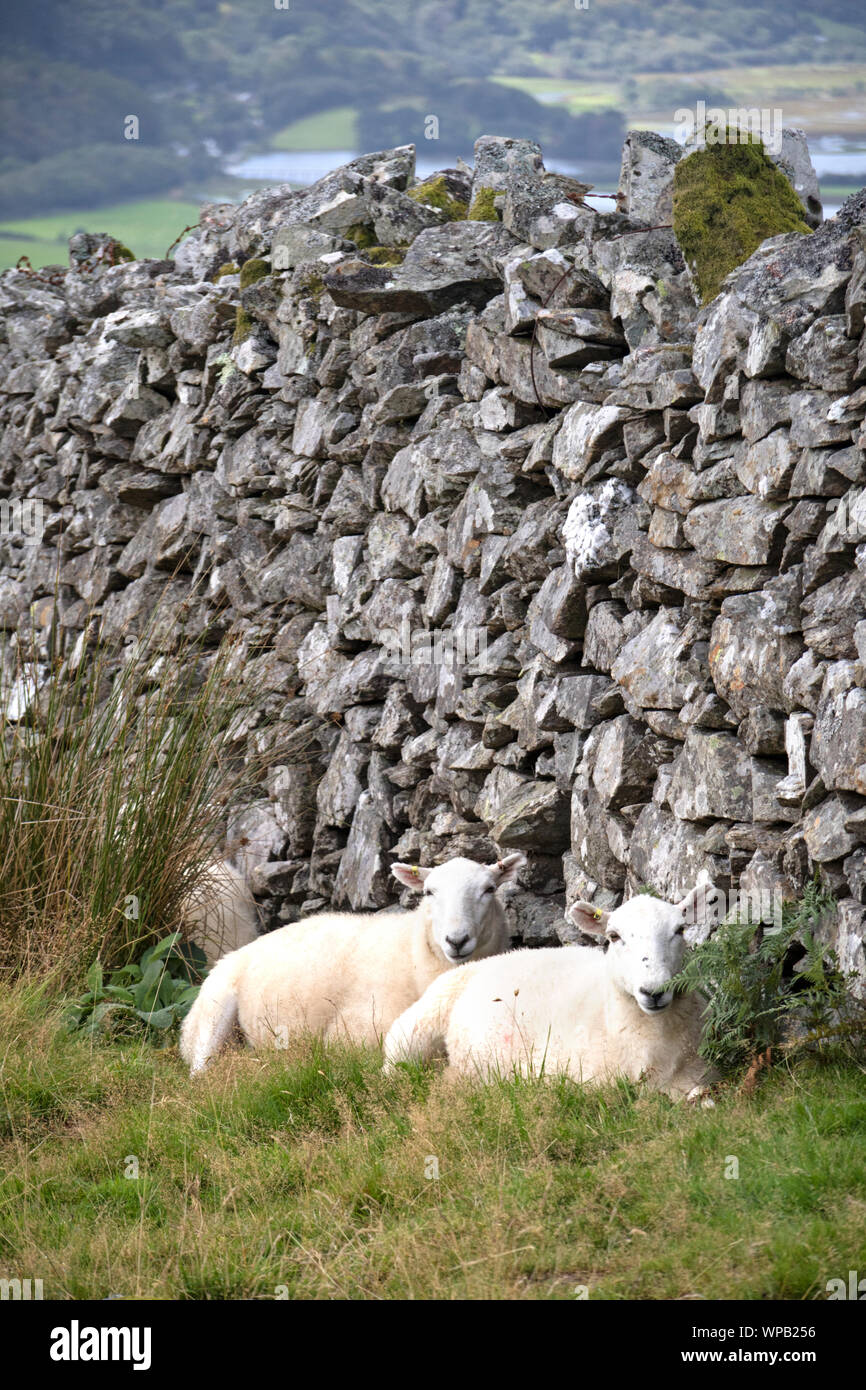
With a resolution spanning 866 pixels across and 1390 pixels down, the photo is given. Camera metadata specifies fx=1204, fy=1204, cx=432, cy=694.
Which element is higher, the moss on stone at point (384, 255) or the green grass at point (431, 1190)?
the moss on stone at point (384, 255)

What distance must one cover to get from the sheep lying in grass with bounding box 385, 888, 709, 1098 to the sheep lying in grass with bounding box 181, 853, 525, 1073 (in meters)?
0.49

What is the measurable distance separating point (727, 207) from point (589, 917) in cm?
310

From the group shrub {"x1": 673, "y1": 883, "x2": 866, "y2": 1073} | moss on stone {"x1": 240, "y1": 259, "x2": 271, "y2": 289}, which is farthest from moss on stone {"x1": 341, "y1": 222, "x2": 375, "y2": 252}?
shrub {"x1": 673, "y1": 883, "x2": 866, "y2": 1073}

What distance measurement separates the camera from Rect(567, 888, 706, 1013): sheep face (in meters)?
3.67

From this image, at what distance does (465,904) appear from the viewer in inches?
194

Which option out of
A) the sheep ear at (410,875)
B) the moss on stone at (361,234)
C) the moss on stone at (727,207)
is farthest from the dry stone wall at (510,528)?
the sheep ear at (410,875)

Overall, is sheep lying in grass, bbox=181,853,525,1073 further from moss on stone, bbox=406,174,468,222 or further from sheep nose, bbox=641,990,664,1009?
moss on stone, bbox=406,174,468,222

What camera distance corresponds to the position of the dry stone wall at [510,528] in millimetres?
4098

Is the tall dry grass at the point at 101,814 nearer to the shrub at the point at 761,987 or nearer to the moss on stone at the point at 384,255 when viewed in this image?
the shrub at the point at 761,987

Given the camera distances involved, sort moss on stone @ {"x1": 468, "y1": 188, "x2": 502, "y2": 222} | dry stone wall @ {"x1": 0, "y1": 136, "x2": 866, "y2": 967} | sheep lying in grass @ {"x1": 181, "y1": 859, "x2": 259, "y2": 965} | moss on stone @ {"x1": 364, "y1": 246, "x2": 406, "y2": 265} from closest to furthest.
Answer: dry stone wall @ {"x1": 0, "y1": 136, "x2": 866, "y2": 967}, sheep lying in grass @ {"x1": 181, "y1": 859, "x2": 259, "y2": 965}, moss on stone @ {"x1": 468, "y1": 188, "x2": 502, "y2": 222}, moss on stone @ {"x1": 364, "y1": 246, "x2": 406, "y2": 265}

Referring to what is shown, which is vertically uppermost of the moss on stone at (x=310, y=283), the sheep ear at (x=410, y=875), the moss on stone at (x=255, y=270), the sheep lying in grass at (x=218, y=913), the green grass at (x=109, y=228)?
the green grass at (x=109, y=228)

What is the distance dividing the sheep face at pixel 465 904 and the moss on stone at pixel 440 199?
522 centimetres

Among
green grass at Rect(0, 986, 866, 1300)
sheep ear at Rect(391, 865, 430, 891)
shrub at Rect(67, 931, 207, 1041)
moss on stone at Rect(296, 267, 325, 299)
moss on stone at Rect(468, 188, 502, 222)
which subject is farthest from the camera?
moss on stone at Rect(296, 267, 325, 299)
